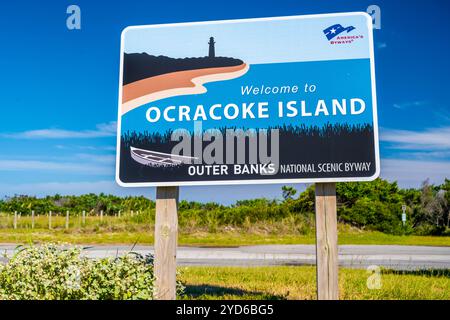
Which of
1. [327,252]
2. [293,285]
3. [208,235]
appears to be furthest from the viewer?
[208,235]

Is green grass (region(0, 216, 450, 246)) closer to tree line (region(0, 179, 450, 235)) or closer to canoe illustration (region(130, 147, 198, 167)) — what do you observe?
tree line (region(0, 179, 450, 235))

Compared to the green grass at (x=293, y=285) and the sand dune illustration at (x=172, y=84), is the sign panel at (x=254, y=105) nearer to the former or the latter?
the sand dune illustration at (x=172, y=84)

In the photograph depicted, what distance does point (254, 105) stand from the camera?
14.6ft

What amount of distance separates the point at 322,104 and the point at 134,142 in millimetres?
2082

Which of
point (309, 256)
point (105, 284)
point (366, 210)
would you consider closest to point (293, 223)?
point (366, 210)

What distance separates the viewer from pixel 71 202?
31016 millimetres

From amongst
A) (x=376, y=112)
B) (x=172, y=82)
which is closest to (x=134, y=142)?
(x=172, y=82)

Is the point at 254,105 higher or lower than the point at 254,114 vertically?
higher

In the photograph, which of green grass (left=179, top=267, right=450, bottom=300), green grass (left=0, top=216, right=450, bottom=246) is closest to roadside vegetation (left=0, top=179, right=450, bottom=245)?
green grass (left=0, top=216, right=450, bottom=246)

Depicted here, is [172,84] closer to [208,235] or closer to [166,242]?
[166,242]

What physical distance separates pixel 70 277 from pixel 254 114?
8.00 ft

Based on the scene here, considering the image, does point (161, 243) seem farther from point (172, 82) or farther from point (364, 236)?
point (364, 236)

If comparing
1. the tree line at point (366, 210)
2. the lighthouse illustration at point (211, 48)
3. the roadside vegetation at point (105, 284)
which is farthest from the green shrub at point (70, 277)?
the tree line at point (366, 210)

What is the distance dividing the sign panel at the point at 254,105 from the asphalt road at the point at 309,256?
208 inches
